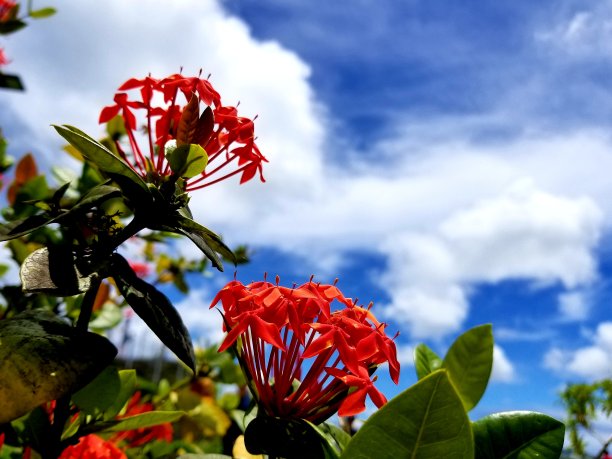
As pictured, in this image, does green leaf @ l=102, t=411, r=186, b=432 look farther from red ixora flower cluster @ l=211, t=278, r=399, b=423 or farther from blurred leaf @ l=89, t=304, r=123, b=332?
blurred leaf @ l=89, t=304, r=123, b=332

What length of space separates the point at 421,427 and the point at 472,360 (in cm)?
45

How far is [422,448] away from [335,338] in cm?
27

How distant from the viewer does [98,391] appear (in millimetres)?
1115

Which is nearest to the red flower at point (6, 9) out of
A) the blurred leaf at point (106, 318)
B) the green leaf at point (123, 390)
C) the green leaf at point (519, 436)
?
→ the blurred leaf at point (106, 318)

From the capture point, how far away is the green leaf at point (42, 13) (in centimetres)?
308

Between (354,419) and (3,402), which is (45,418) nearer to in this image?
(3,402)

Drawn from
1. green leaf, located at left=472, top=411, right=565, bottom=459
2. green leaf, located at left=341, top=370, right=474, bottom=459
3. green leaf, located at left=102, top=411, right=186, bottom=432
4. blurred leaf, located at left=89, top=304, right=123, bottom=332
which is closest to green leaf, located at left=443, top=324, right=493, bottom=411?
green leaf, located at left=472, top=411, right=565, bottom=459

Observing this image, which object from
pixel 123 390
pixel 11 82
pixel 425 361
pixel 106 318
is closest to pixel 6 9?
pixel 11 82

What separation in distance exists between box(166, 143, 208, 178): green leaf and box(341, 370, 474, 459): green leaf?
50 centimetres

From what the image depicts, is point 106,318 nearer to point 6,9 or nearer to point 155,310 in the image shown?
point 155,310

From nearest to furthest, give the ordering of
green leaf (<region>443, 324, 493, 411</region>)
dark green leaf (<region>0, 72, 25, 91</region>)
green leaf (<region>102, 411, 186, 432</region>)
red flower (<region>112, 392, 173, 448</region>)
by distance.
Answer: green leaf (<region>443, 324, 493, 411</region>), green leaf (<region>102, 411, 186, 432</region>), red flower (<region>112, 392, 173, 448</region>), dark green leaf (<region>0, 72, 25, 91</region>)

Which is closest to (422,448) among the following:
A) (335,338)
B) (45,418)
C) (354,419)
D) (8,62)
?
(335,338)

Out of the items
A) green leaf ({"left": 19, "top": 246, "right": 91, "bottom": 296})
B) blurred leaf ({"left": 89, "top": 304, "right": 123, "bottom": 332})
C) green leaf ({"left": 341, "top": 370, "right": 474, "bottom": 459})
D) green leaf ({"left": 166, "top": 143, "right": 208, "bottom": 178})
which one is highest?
blurred leaf ({"left": 89, "top": 304, "right": 123, "bottom": 332})

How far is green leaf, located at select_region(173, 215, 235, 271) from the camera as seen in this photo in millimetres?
994
